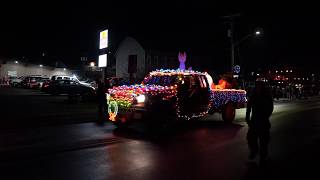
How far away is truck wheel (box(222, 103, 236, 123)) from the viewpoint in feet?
54.5

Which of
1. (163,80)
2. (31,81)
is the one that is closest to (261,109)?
(163,80)

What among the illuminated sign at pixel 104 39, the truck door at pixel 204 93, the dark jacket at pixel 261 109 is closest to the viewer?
the dark jacket at pixel 261 109

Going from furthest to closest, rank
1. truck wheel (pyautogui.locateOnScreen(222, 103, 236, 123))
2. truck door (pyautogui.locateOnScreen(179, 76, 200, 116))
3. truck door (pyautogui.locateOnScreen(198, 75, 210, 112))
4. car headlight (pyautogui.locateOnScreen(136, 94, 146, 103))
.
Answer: truck wheel (pyautogui.locateOnScreen(222, 103, 236, 123))
truck door (pyautogui.locateOnScreen(198, 75, 210, 112))
truck door (pyautogui.locateOnScreen(179, 76, 200, 116))
car headlight (pyautogui.locateOnScreen(136, 94, 146, 103))

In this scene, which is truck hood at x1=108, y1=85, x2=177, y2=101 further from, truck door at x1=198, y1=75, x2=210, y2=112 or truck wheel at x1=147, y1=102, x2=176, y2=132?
truck door at x1=198, y1=75, x2=210, y2=112

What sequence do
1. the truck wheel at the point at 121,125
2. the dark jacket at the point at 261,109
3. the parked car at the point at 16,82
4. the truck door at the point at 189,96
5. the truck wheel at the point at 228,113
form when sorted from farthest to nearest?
the parked car at the point at 16,82 → the truck wheel at the point at 228,113 → the truck wheel at the point at 121,125 → the truck door at the point at 189,96 → the dark jacket at the point at 261,109

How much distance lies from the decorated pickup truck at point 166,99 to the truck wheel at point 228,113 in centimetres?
23

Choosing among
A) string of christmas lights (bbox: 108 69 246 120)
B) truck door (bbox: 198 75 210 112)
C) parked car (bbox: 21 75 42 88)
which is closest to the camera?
string of christmas lights (bbox: 108 69 246 120)

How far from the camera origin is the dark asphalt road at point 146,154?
7.78m

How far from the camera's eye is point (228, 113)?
16.7 m

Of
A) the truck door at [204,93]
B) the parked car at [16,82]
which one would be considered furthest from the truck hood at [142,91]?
the parked car at [16,82]

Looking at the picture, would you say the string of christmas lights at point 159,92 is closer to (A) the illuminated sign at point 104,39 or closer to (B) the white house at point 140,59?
(A) the illuminated sign at point 104,39

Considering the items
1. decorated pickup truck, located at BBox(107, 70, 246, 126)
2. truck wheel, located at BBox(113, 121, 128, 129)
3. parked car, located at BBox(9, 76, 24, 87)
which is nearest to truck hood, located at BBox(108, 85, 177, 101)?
decorated pickup truck, located at BBox(107, 70, 246, 126)

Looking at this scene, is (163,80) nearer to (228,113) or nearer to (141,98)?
(141,98)

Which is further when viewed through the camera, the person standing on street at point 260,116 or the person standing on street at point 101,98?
the person standing on street at point 101,98
